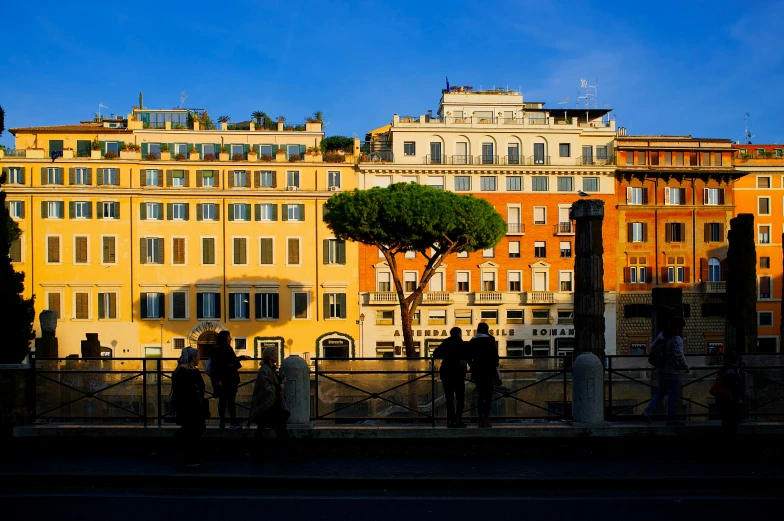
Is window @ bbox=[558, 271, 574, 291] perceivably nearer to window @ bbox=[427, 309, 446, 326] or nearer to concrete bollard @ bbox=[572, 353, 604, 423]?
window @ bbox=[427, 309, 446, 326]

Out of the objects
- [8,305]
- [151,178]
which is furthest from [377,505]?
[151,178]

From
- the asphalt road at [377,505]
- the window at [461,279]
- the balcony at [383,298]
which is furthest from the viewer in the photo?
the window at [461,279]

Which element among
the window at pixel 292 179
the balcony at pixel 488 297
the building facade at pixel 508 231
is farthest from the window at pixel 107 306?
the balcony at pixel 488 297

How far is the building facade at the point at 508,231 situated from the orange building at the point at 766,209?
10.8 m

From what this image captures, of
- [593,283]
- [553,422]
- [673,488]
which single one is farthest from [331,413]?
[593,283]

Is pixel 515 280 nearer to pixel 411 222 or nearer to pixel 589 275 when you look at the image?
pixel 411 222

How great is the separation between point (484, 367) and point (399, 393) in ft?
5.10

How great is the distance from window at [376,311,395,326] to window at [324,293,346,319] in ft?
7.87

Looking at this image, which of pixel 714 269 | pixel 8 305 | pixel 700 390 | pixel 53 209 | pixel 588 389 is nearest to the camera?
pixel 588 389

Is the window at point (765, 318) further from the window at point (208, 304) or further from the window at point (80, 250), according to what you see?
the window at point (80, 250)

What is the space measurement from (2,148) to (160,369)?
47802mm

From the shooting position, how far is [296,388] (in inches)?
508

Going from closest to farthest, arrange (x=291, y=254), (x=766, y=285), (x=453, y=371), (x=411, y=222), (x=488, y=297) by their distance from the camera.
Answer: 1. (x=453, y=371)
2. (x=411, y=222)
3. (x=291, y=254)
4. (x=488, y=297)
5. (x=766, y=285)

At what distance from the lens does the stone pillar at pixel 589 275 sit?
54.0ft
